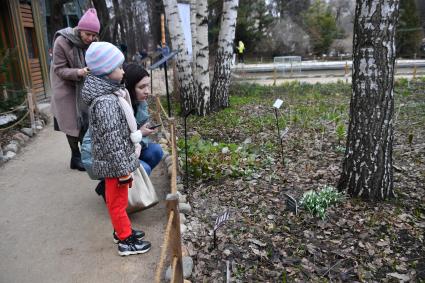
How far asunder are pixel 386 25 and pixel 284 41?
2919 centimetres

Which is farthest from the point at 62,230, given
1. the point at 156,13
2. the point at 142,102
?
the point at 156,13

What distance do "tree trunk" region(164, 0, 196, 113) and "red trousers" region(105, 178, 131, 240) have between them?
5.13 m

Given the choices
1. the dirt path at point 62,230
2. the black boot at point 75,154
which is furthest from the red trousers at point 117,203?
the black boot at point 75,154

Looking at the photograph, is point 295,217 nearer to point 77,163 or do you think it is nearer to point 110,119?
point 110,119

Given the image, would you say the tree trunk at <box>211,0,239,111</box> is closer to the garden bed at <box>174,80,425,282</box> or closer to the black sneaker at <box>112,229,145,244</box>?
the garden bed at <box>174,80,425,282</box>

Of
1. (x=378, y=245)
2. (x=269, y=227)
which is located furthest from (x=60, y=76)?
(x=378, y=245)

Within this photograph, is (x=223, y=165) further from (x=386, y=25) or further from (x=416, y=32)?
(x=416, y=32)

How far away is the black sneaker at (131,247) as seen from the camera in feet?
9.87

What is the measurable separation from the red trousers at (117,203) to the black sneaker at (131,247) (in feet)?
0.25

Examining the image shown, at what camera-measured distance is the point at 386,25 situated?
331cm

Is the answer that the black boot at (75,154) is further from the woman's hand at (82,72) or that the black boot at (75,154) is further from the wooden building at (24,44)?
the wooden building at (24,44)

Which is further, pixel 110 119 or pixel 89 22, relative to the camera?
pixel 89 22

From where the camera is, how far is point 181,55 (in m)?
7.97

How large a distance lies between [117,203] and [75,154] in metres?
2.22
